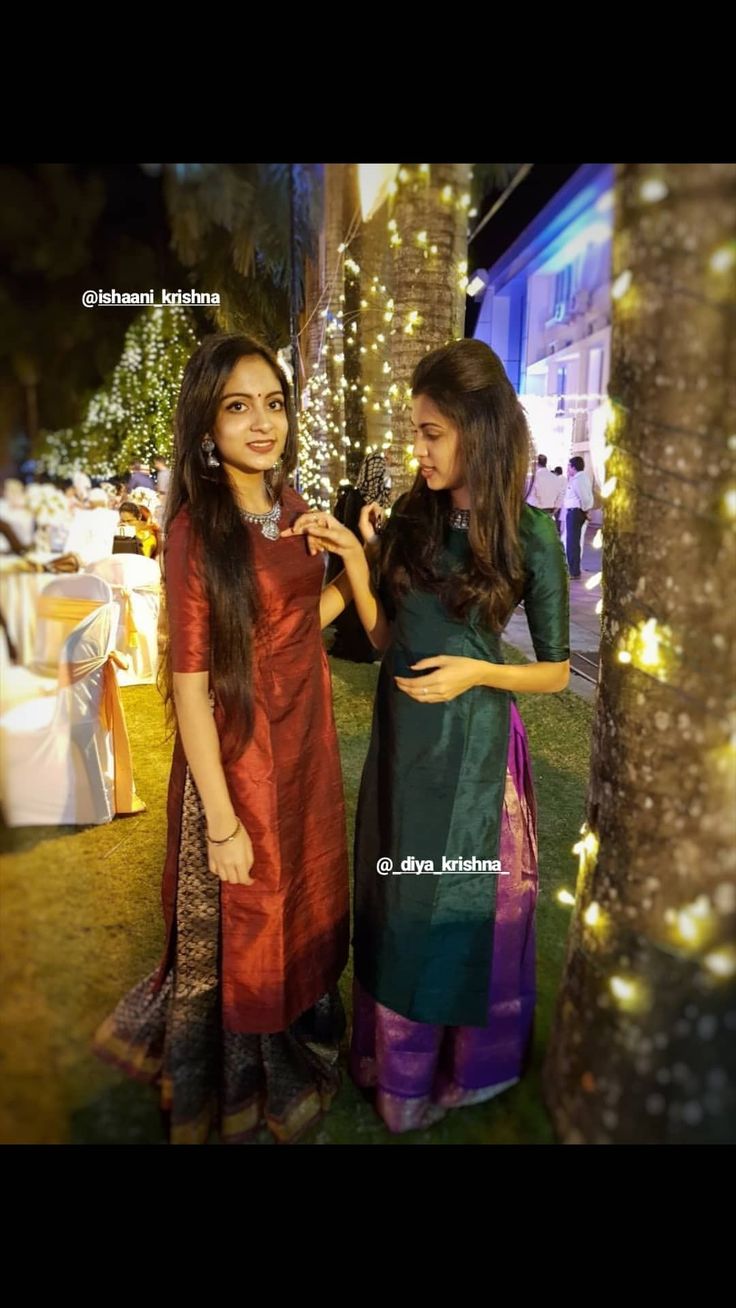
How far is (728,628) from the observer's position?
1435 mm

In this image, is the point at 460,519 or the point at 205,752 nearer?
the point at 205,752

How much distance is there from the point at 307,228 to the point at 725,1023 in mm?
2279

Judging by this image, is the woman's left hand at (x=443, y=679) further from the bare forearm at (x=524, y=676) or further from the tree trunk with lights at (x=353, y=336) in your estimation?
the tree trunk with lights at (x=353, y=336)

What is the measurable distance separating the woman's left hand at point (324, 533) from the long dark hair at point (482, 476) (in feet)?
0.45

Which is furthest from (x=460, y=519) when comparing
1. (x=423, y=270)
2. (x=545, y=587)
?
(x=423, y=270)

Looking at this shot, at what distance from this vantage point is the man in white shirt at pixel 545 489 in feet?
6.31

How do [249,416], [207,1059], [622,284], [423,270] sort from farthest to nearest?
[423,270], [207,1059], [249,416], [622,284]

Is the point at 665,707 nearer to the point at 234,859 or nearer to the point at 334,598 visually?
the point at 334,598

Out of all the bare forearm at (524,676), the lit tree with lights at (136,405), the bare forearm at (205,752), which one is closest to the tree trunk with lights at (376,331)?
the lit tree with lights at (136,405)

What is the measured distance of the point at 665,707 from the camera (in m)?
1.52

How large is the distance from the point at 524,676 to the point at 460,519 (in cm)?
37

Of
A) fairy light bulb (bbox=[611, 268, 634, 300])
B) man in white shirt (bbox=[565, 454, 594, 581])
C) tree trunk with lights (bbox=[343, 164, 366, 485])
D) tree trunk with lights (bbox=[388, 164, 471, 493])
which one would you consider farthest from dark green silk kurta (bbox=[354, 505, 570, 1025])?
tree trunk with lights (bbox=[388, 164, 471, 493])

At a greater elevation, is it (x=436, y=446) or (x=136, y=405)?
(x=136, y=405)
